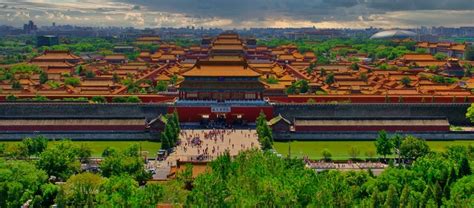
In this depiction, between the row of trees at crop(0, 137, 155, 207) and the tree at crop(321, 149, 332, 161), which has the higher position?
the row of trees at crop(0, 137, 155, 207)

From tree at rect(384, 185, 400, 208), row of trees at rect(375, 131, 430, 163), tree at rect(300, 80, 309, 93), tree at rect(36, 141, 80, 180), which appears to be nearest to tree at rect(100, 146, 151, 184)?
tree at rect(36, 141, 80, 180)

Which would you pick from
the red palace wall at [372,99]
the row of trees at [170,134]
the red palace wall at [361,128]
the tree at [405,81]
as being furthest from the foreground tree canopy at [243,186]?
the tree at [405,81]

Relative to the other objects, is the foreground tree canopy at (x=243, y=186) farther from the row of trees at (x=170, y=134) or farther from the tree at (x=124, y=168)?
the row of trees at (x=170, y=134)

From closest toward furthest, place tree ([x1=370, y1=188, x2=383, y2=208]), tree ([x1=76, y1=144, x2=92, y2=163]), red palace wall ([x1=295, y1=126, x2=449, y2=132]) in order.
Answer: tree ([x1=370, y1=188, x2=383, y2=208]) < tree ([x1=76, y1=144, x2=92, y2=163]) < red palace wall ([x1=295, y1=126, x2=449, y2=132])

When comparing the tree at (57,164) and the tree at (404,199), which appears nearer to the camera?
the tree at (404,199)

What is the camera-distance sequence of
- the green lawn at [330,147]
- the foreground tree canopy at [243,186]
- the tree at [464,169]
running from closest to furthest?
the foreground tree canopy at [243,186]
the tree at [464,169]
the green lawn at [330,147]

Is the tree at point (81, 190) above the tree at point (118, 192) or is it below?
below

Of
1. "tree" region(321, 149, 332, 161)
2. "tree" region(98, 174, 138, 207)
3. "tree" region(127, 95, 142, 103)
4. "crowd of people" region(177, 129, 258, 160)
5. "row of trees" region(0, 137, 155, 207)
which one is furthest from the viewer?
"tree" region(127, 95, 142, 103)

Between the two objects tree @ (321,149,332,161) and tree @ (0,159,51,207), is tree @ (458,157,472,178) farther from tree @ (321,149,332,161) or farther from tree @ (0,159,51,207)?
tree @ (0,159,51,207)
